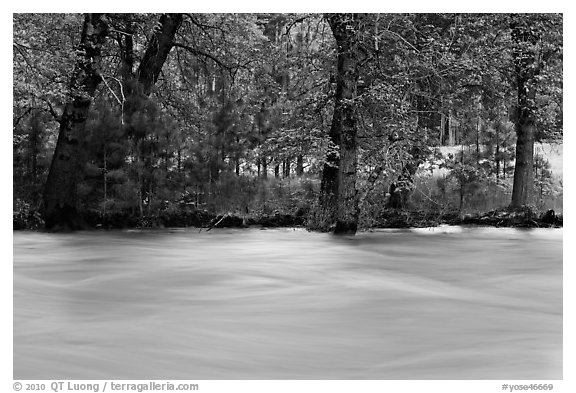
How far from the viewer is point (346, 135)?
10.1 m

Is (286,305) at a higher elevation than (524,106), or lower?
lower

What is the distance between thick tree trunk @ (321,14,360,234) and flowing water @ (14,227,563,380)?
0.43 meters

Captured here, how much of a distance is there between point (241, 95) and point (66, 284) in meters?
5.68

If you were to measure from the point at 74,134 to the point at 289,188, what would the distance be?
377 centimetres

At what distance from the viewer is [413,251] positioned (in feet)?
32.6

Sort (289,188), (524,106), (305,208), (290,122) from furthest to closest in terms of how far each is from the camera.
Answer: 1. (524,106)
2. (305,208)
3. (289,188)
4. (290,122)

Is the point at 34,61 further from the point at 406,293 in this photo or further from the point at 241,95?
the point at 406,293

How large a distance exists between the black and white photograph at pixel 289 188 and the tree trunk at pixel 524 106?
45mm

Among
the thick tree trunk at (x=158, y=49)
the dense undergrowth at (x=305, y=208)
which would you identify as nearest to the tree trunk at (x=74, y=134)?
the dense undergrowth at (x=305, y=208)

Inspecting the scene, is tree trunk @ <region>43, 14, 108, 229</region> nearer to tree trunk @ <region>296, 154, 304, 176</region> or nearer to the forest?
the forest

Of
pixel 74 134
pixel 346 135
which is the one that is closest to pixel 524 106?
pixel 346 135

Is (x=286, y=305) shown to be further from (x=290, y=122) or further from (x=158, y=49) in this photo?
(x=158, y=49)
